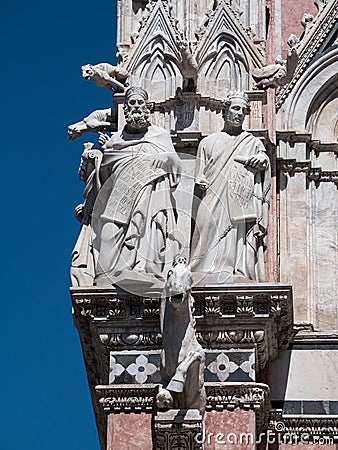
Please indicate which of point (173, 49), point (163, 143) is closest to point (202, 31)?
point (173, 49)

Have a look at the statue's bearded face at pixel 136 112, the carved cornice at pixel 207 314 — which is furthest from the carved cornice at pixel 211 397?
the statue's bearded face at pixel 136 112

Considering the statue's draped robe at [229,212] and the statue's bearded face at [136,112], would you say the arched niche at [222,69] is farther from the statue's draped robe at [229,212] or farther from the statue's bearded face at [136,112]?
the statue's bearded face at [136,112]

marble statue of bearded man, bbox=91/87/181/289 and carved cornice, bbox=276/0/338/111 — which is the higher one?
carved cornice, bbox=276/0/338/111

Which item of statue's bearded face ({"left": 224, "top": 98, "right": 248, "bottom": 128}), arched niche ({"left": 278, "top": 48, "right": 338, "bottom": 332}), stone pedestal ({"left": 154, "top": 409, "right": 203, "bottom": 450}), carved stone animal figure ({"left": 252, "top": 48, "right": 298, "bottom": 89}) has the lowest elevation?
stone pedestal ({"left": 154, "top": 409, "right": 203, "bottom": 450})

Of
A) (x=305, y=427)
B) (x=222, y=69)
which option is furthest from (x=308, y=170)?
(x=305, y=427)

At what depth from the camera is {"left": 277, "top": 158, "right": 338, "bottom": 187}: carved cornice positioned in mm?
18734

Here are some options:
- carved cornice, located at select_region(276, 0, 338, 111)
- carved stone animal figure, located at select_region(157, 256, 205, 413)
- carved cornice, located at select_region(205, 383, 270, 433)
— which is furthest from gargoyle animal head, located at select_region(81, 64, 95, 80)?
carved cornice, located at select_region(205, 383, 270, 433)

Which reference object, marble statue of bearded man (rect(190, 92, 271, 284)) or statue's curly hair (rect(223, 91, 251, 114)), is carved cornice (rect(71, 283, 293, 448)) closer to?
marble statue of bearded man (rect(190, 92, 271, 284))

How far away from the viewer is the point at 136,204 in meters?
17.2

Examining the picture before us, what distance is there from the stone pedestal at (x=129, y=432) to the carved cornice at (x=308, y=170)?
321 centimetres

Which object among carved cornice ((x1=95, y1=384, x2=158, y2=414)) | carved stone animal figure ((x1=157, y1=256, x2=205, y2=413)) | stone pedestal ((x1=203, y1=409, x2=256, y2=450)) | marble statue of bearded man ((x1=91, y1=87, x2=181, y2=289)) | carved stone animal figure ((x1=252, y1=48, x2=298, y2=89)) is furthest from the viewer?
carved stone animal figure ((x1=252, y1=48, x2=298, y2=89))

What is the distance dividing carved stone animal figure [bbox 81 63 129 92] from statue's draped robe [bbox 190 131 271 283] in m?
1.06

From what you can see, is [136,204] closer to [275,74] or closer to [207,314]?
[207,314]

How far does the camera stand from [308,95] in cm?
1912
